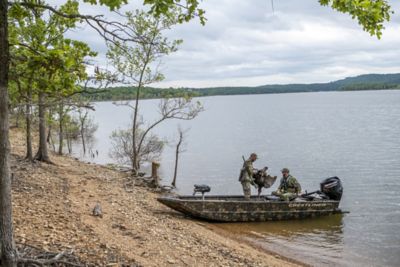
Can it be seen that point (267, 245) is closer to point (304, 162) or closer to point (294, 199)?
point (294, 199)

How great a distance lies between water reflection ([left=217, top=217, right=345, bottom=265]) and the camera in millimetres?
14617

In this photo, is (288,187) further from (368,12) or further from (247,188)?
(368,12)

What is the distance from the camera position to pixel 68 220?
394 inches

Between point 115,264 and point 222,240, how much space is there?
6720 mm

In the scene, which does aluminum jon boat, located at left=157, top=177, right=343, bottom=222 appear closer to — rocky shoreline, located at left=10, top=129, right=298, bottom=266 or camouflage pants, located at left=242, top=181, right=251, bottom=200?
camouflage pants, located at left=242, top=181, right=251, bottom=200

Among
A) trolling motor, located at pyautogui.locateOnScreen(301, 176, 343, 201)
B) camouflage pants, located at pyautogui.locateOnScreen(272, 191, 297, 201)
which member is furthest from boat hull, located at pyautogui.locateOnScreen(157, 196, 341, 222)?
trolling motor, located at pyautogui.locateOnScreen(301, 176, 343, 201)

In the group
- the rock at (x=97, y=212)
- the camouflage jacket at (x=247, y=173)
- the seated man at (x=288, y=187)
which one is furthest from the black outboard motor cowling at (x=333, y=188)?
the rock at (x=97, y=212)

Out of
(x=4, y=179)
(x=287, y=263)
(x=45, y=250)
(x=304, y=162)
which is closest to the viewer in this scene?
(x=4, y=179)

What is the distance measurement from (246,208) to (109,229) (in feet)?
26.2

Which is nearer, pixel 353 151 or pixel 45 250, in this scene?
pixel 45 250

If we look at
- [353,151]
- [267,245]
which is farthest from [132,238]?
[353,151]

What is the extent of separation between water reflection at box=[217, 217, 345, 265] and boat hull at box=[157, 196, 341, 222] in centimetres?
29

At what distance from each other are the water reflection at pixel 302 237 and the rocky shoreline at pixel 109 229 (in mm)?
1109

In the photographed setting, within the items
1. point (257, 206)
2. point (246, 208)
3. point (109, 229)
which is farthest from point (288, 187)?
point (109, 229)
